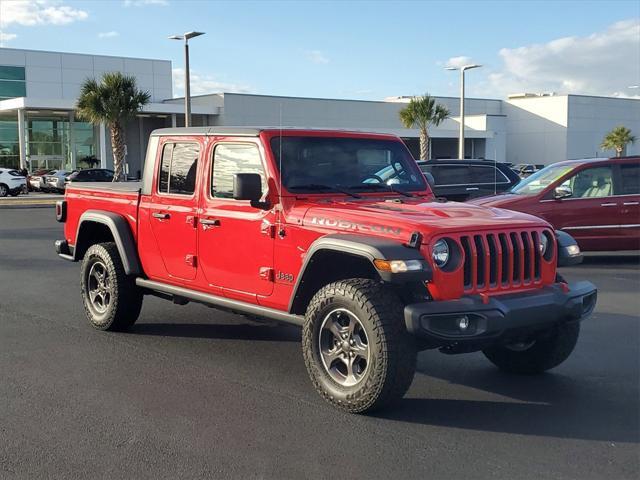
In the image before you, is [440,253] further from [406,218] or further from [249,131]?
[249,131]

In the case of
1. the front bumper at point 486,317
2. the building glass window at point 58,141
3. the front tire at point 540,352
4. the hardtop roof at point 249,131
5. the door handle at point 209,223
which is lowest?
the front tire at point 540,352

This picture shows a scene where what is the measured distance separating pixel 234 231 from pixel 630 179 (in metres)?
8.01

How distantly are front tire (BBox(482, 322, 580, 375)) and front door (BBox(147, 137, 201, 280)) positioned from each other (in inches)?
104

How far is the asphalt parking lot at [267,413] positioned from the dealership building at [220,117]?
39.1m

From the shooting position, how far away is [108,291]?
695 cm

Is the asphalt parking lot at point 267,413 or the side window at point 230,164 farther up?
the side window at point 230,164

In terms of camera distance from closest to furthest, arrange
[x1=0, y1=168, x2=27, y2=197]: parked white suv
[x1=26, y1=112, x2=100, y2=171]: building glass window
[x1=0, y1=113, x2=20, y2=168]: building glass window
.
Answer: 1. [x1=0, y1=168, x2=27, y2=197]: parked white suv
2. [x1=26, y1=112, x2=100, y2=171]: building glass window
3. [x1=0, y1=113, x2=20, y2=168]: building glass window

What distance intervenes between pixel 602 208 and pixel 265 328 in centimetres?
653

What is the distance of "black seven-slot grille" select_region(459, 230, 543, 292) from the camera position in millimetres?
4648

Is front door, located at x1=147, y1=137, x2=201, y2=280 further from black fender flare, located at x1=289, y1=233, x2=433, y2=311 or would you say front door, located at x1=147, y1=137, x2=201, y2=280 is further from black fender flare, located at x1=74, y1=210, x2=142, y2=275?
black fender flare, located at x1=289, y1=233, x2=433, y2=311

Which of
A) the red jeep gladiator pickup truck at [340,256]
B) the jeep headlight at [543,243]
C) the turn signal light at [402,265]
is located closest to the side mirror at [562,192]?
the red jeep gladiator pickup truck at [340,256]

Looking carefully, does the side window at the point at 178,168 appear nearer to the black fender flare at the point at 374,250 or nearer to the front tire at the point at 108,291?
the front tire at the point at 108,291

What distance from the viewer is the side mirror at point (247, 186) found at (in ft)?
16.9

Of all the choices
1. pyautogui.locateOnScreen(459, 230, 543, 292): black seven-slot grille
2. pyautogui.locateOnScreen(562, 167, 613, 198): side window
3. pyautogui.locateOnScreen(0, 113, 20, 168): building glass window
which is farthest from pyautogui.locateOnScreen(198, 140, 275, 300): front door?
pyautogui.locateOnScreen(0, 113, 20, 168): building glass window
